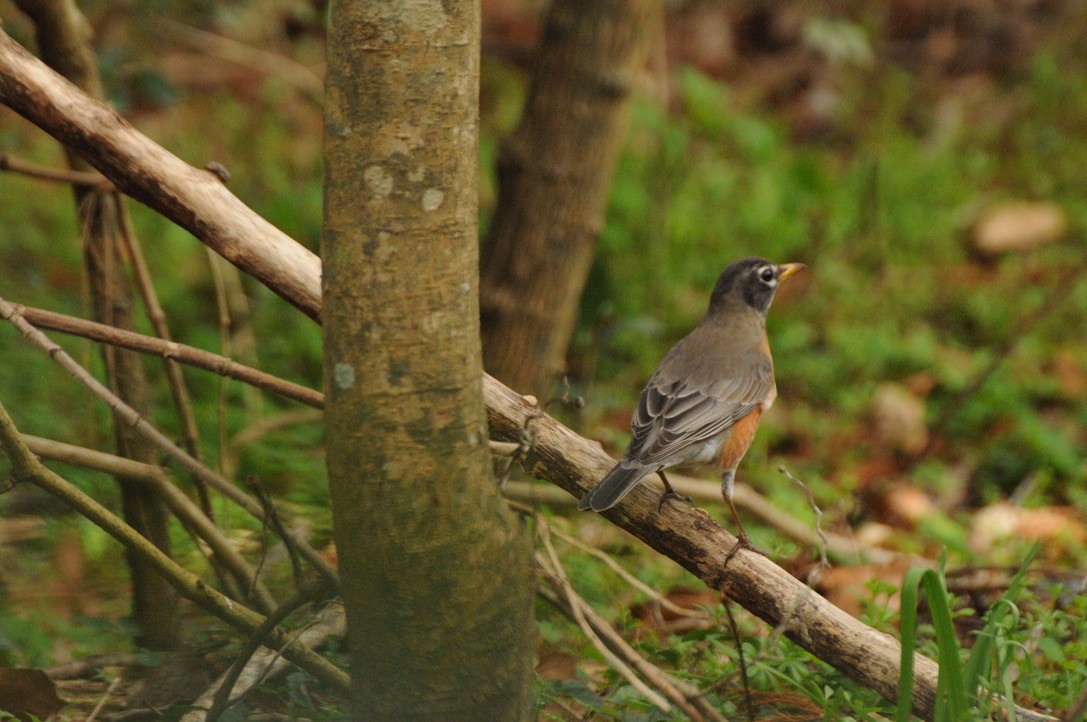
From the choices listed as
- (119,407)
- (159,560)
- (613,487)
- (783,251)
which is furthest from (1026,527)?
(119,407)

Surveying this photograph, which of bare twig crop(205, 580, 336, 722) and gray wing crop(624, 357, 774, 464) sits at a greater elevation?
gray wing crop(624, 357, 774, 464)

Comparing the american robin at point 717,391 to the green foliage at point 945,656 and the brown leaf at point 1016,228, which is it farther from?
the brown leaf at point 1016,228

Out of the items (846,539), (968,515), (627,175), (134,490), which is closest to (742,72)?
(627,175)

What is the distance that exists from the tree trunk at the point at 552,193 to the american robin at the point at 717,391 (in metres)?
0.86

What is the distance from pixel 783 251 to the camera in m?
7.79

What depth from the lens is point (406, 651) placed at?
105 inches

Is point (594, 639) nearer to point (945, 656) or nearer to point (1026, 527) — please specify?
point (945, 656)

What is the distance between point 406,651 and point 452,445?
49cm

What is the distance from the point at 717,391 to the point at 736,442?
0.21 metres

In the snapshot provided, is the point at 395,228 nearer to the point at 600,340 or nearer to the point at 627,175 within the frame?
the point at 600,340

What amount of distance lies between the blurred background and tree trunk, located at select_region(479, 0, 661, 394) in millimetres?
201

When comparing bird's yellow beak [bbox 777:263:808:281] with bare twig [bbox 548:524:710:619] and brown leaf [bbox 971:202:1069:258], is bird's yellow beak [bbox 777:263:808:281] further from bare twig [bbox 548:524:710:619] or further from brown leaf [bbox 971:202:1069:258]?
Result: brown leaf [bbox 971:202:1069:258]

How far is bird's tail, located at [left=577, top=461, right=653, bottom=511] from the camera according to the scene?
329 cm

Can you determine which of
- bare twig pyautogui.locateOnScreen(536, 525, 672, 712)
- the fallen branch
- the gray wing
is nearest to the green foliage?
the fallen branch
